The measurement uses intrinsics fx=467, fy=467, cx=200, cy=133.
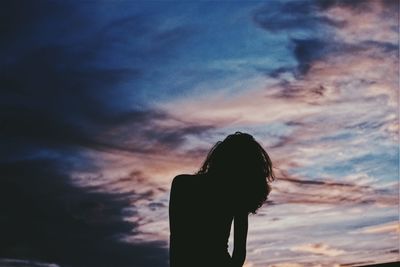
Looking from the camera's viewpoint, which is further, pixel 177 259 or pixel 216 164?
pixel 216 164

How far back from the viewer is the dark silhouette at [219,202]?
2623mm

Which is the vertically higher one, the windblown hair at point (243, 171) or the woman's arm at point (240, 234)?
the windblown hair at point (243, 171)

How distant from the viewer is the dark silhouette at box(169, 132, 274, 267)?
2.62 m

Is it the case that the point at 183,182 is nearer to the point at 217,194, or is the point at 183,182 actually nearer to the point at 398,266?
the point at 217,194

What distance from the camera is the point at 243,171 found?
2.71 metres

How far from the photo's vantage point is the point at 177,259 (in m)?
2.59

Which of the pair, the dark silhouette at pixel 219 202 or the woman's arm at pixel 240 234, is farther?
the woman's arm at pixel 240 234

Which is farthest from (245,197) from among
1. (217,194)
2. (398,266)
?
(398,266)

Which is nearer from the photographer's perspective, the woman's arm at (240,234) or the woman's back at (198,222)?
the woman's back at (198,222)

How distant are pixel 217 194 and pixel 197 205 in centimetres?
14

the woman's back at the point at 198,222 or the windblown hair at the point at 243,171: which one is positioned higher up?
the windblown hair at the point at 243,171

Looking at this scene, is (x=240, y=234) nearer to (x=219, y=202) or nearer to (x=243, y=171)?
(x=219, y=202)

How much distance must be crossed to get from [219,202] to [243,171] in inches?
9.0

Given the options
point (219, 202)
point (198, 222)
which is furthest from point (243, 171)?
point (198, 222)
